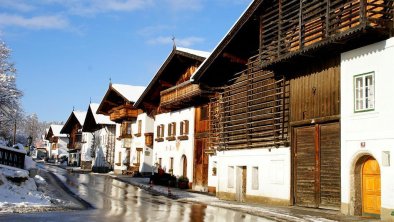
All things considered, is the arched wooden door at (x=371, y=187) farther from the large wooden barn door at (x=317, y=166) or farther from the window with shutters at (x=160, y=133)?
the window with shutters at (x=160, y=133)

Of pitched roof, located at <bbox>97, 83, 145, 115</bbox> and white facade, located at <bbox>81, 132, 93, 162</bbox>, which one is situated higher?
pitched roof, located at <bbox>97, 83, 145, 115</bbox>

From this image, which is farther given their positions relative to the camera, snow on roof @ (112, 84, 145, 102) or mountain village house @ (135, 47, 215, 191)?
snow on roof @ (112, 84, 145, 102)

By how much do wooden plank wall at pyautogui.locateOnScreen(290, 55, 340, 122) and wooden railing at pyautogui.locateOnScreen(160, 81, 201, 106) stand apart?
40.8 feet

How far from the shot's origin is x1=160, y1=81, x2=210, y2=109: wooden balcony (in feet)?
120

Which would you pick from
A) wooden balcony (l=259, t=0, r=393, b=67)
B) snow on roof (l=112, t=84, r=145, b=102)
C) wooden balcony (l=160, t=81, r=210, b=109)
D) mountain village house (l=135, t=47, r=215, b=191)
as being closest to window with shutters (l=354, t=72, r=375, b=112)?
wooden balcony (l=259, t=0, r=393, b=67)

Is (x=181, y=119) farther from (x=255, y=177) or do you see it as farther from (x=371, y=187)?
(x=371, y=187)

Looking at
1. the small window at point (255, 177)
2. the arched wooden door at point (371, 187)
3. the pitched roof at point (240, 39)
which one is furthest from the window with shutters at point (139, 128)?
the arched wooden door at point (371, 187)

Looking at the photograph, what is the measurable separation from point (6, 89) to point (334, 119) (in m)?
35.0

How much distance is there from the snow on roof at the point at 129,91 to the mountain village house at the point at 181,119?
26.9ft

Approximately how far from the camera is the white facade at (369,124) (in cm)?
1800

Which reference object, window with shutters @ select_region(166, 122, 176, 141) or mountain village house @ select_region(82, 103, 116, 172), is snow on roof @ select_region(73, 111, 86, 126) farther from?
window with shutters @ select_region(166, 122, 176, 141)

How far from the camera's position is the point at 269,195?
83.9 ft

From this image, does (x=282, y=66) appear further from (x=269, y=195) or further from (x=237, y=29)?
(x=269, y=195)

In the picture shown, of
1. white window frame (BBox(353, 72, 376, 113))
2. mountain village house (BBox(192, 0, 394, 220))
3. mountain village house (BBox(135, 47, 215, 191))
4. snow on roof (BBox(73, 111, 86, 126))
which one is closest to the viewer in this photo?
mountain village house (BBox(192, 0, 394, 220))
